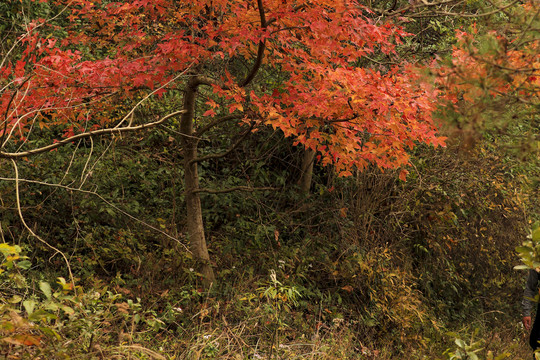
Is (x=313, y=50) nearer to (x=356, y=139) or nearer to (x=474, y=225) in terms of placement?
(x=356, y=139)

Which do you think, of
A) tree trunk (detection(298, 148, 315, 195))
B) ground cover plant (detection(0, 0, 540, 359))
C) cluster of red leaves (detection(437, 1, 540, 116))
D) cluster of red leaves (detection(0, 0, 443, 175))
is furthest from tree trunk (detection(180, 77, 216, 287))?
cluster of red leaves (detection(437, 1, 540, 116))

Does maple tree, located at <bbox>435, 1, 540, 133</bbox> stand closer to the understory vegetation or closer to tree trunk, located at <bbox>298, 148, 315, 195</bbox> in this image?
the understory vegetation

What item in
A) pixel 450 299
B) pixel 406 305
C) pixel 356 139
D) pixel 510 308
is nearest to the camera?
pixel 356 139

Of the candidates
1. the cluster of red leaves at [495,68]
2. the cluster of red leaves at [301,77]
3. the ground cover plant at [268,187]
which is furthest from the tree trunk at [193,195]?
the cluster of red leaves at [495,68]

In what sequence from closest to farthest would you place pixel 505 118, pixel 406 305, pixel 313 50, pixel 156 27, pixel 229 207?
pixel 505 118, pixel 313 50, pixel 156 27, pixel 406 305, pixel 229 207

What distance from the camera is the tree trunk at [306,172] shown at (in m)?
7.61

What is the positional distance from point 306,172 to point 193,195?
91.0 inches

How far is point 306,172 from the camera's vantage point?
767cm

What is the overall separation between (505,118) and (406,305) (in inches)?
179

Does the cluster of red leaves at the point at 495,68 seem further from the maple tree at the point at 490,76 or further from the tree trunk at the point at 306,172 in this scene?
the tree trunk at the point at 306,172

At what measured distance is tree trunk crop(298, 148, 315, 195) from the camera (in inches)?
299

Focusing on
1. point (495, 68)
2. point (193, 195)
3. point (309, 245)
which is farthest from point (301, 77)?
point (309, 245)

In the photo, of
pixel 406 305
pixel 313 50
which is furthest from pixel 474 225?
pixel 313 50

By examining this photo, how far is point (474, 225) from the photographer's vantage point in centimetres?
809
